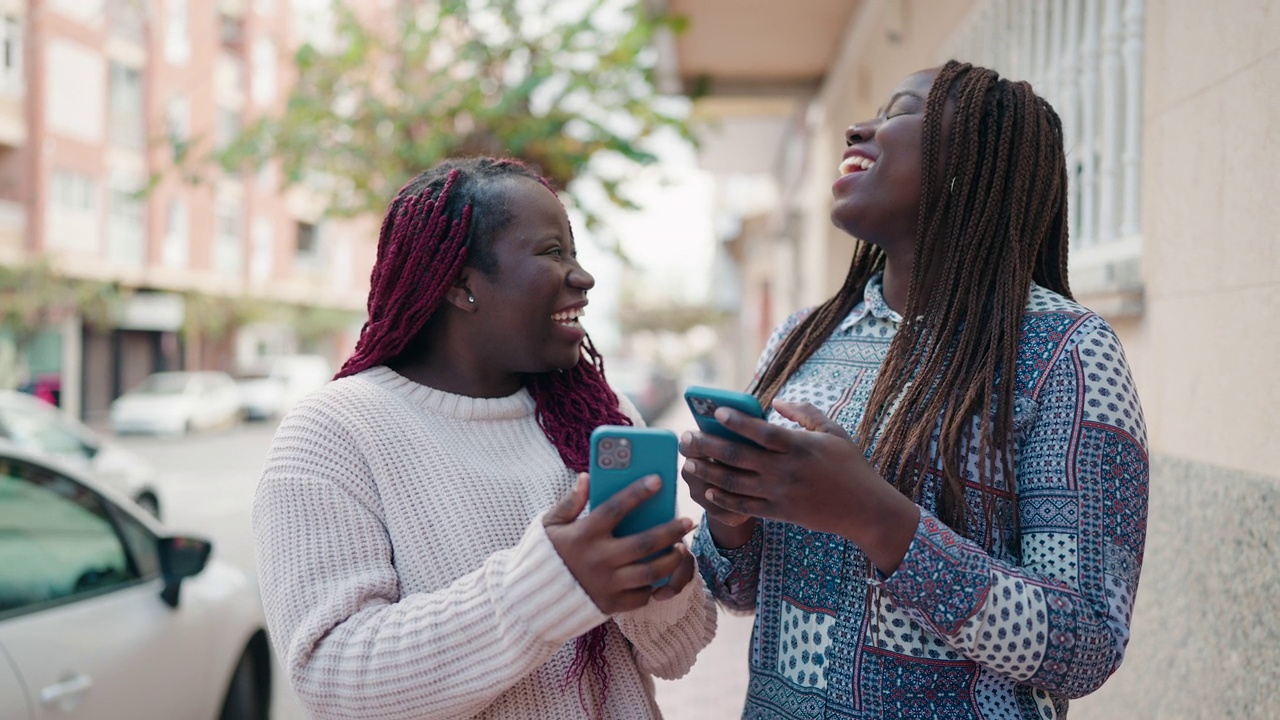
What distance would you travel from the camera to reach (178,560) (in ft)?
11.4

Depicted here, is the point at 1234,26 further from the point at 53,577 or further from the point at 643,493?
the point at 53,577

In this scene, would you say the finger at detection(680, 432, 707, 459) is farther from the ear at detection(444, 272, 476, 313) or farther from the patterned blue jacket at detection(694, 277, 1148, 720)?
the ear at detection(444, 272, 476, 313)

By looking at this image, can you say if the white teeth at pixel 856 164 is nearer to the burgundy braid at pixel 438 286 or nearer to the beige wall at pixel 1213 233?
the burgundy braid at pixel 438 286

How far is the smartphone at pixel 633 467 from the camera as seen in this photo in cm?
139

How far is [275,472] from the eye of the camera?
1606mm

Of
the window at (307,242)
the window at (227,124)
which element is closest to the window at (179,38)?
the window at (227,124)

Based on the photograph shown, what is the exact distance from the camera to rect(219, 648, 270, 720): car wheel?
3859mm

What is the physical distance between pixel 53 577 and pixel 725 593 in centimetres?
227

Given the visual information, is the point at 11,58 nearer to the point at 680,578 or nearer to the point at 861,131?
the point at 861,131

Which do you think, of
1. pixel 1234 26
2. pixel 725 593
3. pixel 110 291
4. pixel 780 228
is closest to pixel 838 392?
pixel 725 593

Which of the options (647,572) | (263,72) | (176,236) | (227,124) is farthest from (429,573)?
(263,72)

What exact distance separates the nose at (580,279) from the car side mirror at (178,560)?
2.29 m

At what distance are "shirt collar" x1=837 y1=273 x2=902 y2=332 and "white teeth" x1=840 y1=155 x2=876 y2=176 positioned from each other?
223 mm

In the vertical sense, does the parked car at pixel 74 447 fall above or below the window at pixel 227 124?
below
